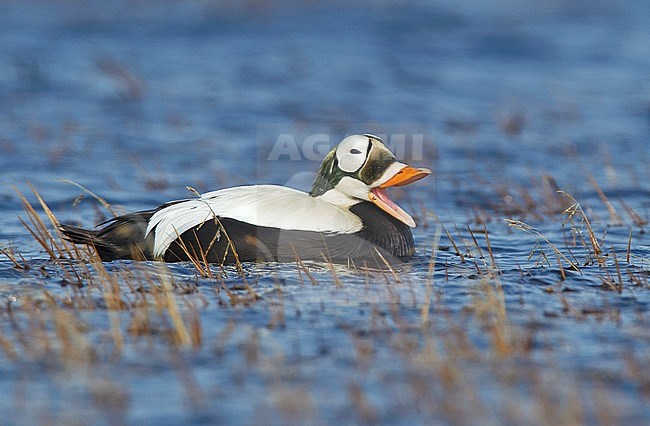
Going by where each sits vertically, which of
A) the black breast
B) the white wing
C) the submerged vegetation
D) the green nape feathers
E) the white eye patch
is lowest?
the submerged vegetation

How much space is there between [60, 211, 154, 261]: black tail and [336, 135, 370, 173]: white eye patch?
1435mm

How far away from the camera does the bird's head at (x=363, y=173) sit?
747 cm

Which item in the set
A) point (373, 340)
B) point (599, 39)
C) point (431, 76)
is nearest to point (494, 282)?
point (373, 340)

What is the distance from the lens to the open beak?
7438 mm

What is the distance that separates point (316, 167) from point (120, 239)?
5125 millimetres

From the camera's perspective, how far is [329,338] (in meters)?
5.64

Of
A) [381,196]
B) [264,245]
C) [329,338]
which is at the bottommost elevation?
[329,338]

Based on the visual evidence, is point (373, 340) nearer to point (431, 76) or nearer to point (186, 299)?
point (186, 299)

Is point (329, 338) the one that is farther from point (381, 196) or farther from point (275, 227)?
point (381, 196)

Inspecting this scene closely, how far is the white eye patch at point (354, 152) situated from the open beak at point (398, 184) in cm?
24

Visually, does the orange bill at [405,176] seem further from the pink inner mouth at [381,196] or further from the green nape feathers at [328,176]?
the green nape feathers at [328,176]

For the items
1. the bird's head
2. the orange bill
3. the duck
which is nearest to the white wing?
the duck

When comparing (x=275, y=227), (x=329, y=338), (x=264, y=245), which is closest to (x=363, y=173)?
(x=275, y=227)

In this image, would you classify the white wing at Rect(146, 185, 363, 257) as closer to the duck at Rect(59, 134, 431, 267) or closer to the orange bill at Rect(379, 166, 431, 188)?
the duck at Rect(59, 134, 431, 267)
